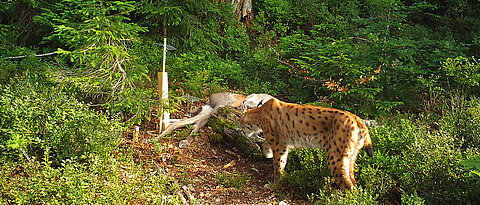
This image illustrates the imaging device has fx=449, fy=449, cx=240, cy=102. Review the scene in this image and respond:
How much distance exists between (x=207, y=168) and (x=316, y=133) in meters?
2.05

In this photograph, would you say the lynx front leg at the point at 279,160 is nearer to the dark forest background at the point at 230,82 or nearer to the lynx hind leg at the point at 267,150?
the dark forest background at the point at 230,82

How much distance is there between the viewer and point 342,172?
18.3 ft

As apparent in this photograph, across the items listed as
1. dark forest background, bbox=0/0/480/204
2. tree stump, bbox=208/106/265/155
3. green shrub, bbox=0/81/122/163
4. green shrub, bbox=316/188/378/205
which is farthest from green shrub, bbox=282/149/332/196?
green shrub, bbox=0/81/122/163

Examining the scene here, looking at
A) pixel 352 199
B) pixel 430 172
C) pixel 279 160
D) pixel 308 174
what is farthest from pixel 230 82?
pixel 352 199

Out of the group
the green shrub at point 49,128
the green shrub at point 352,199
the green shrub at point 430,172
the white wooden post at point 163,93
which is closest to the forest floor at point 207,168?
the white wooden post at point 163,93

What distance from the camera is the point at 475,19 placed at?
13.0m

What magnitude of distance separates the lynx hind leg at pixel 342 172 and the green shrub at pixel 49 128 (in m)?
2.99

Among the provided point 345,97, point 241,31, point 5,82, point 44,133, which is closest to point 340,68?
point 345,97

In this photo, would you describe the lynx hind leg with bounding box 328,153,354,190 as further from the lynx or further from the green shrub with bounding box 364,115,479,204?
the green shrub with bounding box 364,115,479,204

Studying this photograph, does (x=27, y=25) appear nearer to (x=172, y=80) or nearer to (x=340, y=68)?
(x=172, y=80)

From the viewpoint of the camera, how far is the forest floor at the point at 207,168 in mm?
6227

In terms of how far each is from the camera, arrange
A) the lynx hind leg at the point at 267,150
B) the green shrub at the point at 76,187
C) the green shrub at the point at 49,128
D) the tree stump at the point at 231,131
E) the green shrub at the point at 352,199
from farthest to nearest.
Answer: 1. the tree stump at the point at 231,131
2. the lynx hind leg at the point at 267,150
3. the green shrub at the point at 49,128
4. the green shrub at the point at 352,199
5. the green shrub at the point at 76,187

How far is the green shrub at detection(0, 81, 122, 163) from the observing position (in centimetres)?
580

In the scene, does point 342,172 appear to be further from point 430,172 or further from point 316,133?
point 430,172
